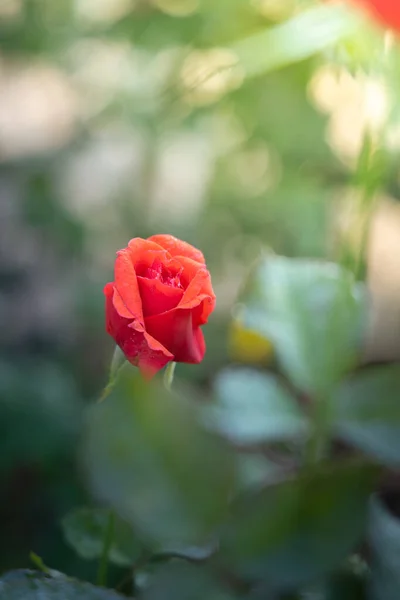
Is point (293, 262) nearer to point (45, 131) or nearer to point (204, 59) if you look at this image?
point (204, 59)

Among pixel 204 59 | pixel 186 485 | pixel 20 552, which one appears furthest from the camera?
pixel 204 59

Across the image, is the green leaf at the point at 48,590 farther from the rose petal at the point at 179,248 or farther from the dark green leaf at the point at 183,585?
the rose petal at the point at 179,248

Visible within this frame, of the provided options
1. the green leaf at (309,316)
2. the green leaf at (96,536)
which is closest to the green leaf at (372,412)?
the green leaf at (309,316)

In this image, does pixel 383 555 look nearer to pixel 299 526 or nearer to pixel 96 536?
pixel 299 526

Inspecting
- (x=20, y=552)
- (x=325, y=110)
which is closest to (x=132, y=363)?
(x=20, y=552)

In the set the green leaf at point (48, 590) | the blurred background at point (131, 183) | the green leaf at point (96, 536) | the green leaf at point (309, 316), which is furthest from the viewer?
the blurred background at point (131, 183)

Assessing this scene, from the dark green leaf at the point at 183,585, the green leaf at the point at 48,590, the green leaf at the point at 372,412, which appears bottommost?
the green leaf at the point at 48,590

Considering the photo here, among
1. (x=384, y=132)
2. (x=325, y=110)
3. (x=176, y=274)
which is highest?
(x=325, y=110)

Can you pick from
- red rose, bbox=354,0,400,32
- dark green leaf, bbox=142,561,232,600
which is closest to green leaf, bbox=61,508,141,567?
dark green leaf, bbox=142,561,232,600
